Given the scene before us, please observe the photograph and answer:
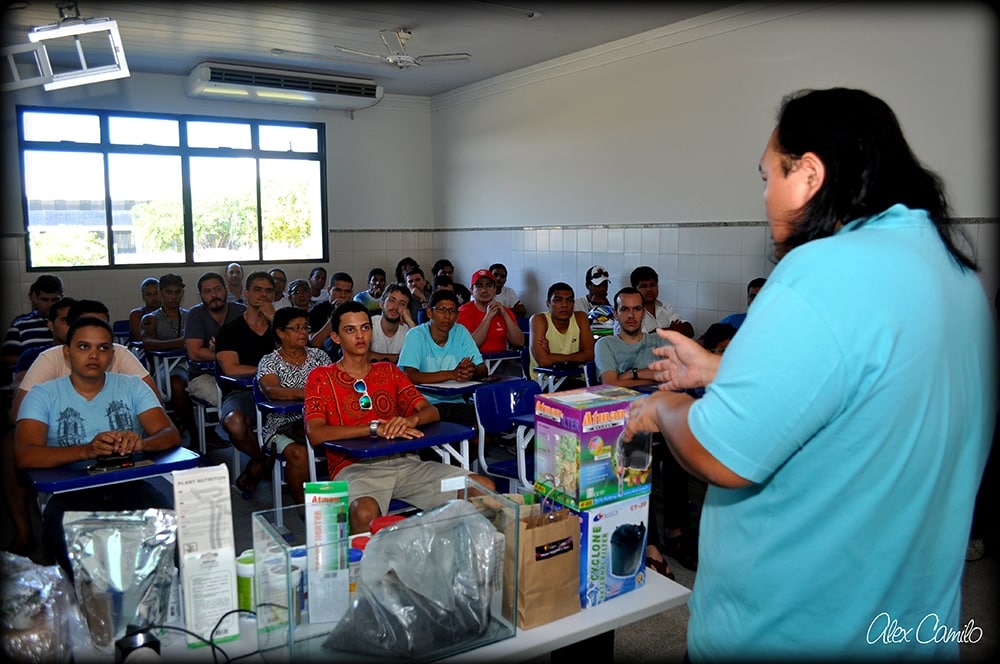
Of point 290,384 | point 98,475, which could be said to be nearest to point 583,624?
point 98,475

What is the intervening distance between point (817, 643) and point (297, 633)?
2.99 feet

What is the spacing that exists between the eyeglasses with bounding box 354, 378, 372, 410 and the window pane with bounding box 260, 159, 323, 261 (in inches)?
231

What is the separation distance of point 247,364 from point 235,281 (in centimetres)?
340

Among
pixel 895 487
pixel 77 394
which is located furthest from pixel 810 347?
pixel 77 394

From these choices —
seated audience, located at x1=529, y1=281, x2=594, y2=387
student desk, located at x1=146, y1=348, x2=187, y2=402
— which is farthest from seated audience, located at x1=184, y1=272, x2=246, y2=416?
seated audience, located at x1=529, y1=281, x2=594, y2=387

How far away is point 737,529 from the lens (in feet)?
3.55

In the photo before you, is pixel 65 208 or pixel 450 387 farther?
pixel 65 208

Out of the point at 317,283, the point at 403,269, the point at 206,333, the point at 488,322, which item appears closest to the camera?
the point at 206,333

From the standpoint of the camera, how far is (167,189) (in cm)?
809

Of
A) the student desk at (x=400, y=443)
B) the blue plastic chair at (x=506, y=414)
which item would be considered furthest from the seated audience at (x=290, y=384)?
the blue plastic chair at (x=506, y=414)

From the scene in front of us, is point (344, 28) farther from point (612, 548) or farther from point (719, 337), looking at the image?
→ point (612, 548)

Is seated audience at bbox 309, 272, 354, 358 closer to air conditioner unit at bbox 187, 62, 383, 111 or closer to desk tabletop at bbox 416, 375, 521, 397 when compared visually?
desk tabletop at bbox 416, 375, 521, 397

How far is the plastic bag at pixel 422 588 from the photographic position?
1412 mm

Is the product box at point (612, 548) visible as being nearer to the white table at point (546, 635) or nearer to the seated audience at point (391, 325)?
the white table at point (546, 635)
